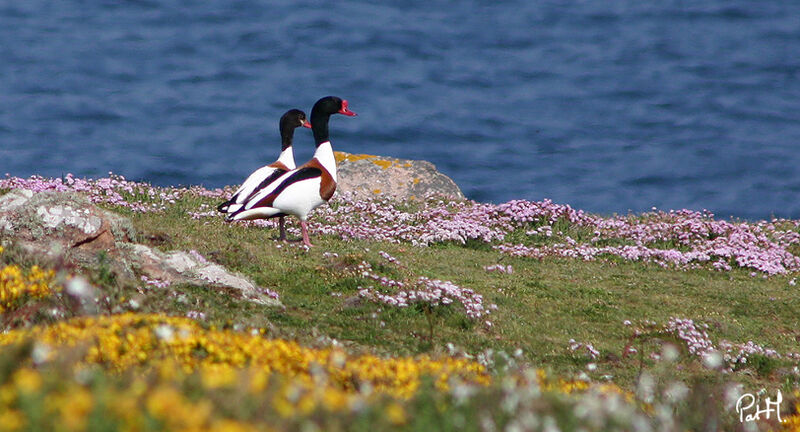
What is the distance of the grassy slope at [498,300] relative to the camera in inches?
520

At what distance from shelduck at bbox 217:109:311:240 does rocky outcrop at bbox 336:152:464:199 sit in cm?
774

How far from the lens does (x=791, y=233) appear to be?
25.5m

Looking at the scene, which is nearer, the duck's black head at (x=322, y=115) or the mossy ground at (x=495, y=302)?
the mossy ground at (x=495, y=302)

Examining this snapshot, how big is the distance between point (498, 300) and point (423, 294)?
230 cm

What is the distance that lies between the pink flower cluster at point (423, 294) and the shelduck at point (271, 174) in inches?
136

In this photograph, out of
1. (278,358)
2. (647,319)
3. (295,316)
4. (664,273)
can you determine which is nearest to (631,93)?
(664,273)

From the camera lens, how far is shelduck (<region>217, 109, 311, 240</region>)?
18.9 m

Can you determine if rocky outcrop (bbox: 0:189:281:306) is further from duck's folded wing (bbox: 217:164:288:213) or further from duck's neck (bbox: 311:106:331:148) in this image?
duck's neck (bbox: 311:106:331:148)

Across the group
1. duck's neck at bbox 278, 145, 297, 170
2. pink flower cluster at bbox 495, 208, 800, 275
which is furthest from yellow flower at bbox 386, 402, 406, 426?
pink flower cluster at bbox 495, 208, 800, 275

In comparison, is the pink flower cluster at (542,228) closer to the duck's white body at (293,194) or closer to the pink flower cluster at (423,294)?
the duck's white body at (293,194)

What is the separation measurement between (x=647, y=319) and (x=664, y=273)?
5.08m

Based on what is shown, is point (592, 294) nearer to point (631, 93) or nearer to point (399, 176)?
point (399, 176)

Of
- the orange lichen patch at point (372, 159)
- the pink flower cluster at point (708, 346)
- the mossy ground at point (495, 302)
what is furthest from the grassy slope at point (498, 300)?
the orange lichen patch at point (372, 159)

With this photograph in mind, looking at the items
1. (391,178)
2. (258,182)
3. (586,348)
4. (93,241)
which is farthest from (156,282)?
(391,178)
